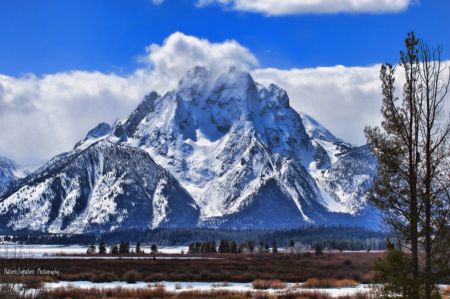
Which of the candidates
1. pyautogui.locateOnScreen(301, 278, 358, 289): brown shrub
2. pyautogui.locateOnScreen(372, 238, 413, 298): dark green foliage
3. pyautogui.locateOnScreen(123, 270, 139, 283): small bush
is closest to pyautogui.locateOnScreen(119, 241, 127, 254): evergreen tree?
pyautogui.locateOnScreen(123, 270, 139, 283): small bush

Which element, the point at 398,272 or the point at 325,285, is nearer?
the point at 398,272

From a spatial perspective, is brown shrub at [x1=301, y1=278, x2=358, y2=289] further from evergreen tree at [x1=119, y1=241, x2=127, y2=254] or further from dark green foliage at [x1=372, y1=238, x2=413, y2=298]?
evergreen tree at [x1=119, y1=241, x2=127, y2=254]

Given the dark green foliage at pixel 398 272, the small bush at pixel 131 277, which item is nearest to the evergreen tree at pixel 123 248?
the small bush at pixel 131 277

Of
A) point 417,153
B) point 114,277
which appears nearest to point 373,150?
point 417,153

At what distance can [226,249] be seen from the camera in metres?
158

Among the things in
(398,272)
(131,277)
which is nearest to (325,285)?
(131,277)

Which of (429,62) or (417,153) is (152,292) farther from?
(429,62)

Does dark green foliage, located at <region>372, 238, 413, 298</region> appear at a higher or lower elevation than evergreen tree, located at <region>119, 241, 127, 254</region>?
higher

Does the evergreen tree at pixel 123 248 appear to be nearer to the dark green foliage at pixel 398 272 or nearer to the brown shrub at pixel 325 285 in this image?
the brown shrub at pixel 325 285

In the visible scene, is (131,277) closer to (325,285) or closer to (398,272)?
(325,285)

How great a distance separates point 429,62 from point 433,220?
6.99m

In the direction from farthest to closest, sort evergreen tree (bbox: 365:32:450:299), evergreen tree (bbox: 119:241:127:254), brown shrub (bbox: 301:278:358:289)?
evergreen tree (bbox: 119:241:127:254)
brown shrub (bbox: 301:278:358:289)
evergreen tree (bbox: 365:32:450:299)

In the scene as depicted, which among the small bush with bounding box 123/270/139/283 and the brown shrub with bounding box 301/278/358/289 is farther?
the small bush with bounding box 123/270/139/283

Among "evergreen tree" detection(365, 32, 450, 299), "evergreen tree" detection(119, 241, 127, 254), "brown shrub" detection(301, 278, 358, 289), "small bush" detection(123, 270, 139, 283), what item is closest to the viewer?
"evergreen tree" detection(365, 32, 450, 299)
